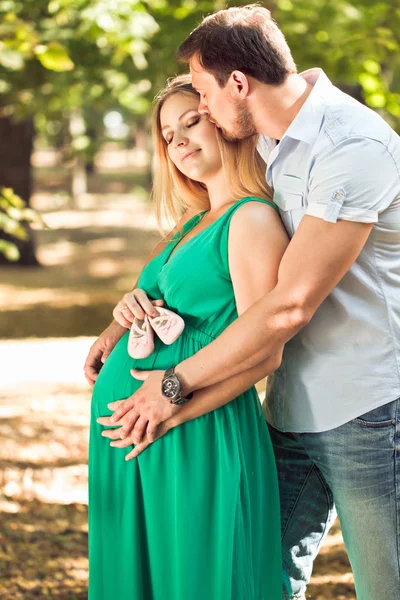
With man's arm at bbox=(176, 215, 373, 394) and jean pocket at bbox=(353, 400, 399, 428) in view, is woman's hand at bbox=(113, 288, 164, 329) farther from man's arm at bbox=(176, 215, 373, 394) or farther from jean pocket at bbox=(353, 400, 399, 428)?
jean pocket at bbox=(353, 400, 399, 428)

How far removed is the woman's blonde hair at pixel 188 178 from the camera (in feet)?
8.57

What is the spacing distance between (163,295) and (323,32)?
603 cm

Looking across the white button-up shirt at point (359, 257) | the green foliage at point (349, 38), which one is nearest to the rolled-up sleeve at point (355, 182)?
the white button-up shirt at point (359, 257)

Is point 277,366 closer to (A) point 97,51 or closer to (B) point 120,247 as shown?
(A) point 97,51

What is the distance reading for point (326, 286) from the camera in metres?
2.22

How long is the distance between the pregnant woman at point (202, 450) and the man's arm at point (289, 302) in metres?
0.10

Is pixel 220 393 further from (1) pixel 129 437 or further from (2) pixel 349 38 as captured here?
(2) pixel 349 38

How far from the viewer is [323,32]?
812 centimetres

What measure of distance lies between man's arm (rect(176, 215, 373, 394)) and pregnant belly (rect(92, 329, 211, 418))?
160 millimetres

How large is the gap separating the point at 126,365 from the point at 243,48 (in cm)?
102

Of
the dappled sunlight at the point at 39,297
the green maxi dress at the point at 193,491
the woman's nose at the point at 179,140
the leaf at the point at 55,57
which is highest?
the leaf at the point at 55,57

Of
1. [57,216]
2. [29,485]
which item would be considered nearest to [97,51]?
[29,485]

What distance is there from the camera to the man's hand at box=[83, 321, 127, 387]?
9.77 ft

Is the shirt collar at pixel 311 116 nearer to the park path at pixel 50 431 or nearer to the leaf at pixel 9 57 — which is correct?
the park path at pixel 50 431
